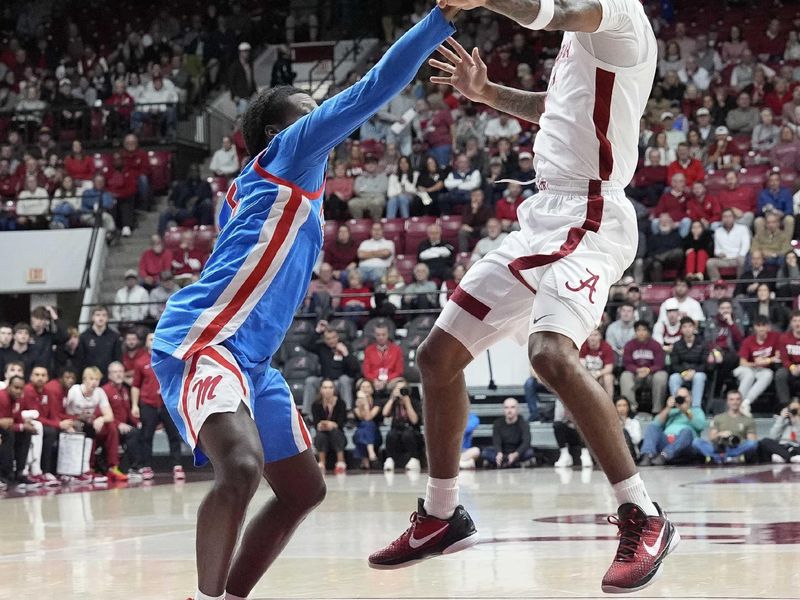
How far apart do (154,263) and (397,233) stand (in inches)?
144

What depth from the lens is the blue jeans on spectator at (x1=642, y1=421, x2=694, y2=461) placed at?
515 inches

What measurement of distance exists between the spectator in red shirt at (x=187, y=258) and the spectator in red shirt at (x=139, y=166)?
9.27ft

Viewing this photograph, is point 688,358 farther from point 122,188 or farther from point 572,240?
point 122,188

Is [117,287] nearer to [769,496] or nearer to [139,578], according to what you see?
[769,496]

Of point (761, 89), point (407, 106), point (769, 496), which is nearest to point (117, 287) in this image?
point (407, 106)

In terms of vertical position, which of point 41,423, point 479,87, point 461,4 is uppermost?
point 461,4

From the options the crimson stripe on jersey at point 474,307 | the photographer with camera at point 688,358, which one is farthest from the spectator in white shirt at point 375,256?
the crimson stripe on jersey at point 474,307

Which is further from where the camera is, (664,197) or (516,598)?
(664,197)

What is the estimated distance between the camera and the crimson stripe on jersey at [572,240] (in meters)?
4.34

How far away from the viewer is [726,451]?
42.9 feet

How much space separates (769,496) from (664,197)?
7174 millimetres

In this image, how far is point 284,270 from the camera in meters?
4.25

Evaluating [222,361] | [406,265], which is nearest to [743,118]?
[406,265]

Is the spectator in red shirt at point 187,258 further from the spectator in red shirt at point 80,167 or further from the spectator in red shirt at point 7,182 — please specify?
the spectator in red shirt at point 7,182
